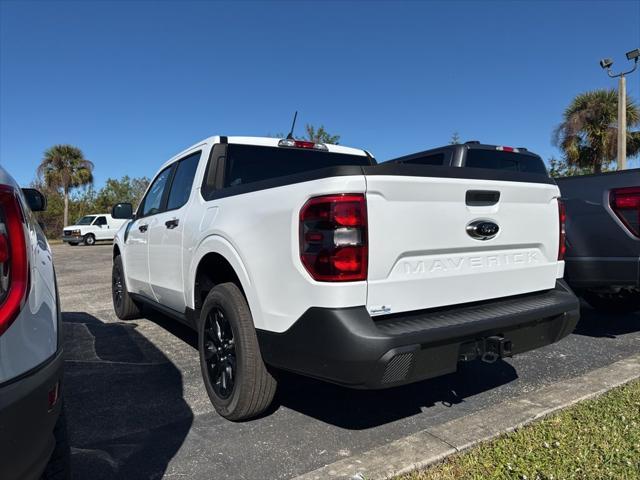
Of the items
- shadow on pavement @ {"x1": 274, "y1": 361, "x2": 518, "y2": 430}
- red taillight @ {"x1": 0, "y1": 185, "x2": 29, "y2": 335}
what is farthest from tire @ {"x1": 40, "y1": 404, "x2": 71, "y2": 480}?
shadow on pavement @ {"x1": 274, "y1": 361, "x2": 518, "y2": 430}

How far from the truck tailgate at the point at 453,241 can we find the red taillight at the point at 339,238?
2.1 inches

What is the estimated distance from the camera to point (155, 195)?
5164mm

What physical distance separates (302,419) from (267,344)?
777 millimetres

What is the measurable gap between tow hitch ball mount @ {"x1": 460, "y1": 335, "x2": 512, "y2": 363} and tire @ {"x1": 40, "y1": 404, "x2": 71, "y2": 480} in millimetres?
1846

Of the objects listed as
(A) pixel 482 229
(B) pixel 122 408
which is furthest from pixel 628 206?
(B) pixel 122 408

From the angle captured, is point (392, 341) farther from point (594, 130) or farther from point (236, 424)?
point (594, 130)

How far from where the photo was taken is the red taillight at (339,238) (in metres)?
2.30

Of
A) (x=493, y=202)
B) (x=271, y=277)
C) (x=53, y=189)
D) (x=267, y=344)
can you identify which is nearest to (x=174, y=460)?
(x=267, y=344)

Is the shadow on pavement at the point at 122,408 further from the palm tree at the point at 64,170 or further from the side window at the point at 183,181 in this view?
the palm tree at the point at 64,170

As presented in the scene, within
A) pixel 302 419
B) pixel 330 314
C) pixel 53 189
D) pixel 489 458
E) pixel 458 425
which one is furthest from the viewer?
pixel 53 189

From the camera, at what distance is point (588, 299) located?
19.5 feet

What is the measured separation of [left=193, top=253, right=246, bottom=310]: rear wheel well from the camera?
321 cm

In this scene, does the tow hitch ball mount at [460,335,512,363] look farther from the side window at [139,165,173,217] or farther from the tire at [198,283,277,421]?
the side window at [139,165,173,217]

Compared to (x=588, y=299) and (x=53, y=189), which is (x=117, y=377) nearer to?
(x=588, y=299)
